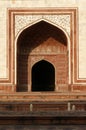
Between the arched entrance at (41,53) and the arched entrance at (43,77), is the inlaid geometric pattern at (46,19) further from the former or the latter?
the arched entrance at (43,77)

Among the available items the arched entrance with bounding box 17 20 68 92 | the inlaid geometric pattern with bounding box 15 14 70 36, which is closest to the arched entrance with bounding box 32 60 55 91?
the arched entrance with bounding box 17 20 68 92

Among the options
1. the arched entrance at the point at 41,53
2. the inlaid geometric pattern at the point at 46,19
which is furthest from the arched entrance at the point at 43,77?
the inlaid geometric pattern at the point at 46,19

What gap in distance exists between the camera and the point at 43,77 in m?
13.7

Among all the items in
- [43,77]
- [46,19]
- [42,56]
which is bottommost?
[43,77]

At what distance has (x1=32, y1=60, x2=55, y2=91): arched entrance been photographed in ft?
43.1

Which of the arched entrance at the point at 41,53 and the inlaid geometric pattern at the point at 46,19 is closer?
the inlaid geometric pattern at the point at 46,19

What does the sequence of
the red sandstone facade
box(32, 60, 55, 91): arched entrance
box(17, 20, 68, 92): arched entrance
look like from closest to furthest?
1. the red sandstone facade
2. box(17, 20, 68, 92): arched entrance
3. box(32, 60, 55, 91): arched entrance

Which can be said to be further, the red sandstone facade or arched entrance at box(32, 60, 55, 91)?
arched entrance at box(32, 60, 55, 91)

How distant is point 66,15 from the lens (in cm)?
1070

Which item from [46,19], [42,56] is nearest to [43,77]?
[42,56]

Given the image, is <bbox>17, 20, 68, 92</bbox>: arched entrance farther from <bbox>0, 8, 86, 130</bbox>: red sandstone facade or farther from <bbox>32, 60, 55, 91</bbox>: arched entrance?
<bbox>32, 60, 55, 91</bbox>: arched entrance

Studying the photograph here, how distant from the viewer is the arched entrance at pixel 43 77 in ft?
43.1

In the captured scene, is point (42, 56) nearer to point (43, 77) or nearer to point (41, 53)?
point (41, 53)

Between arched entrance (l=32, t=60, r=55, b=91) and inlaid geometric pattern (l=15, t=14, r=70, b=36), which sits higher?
inlaid geometric pattern (l=15, t=14, r=70, b=36)
